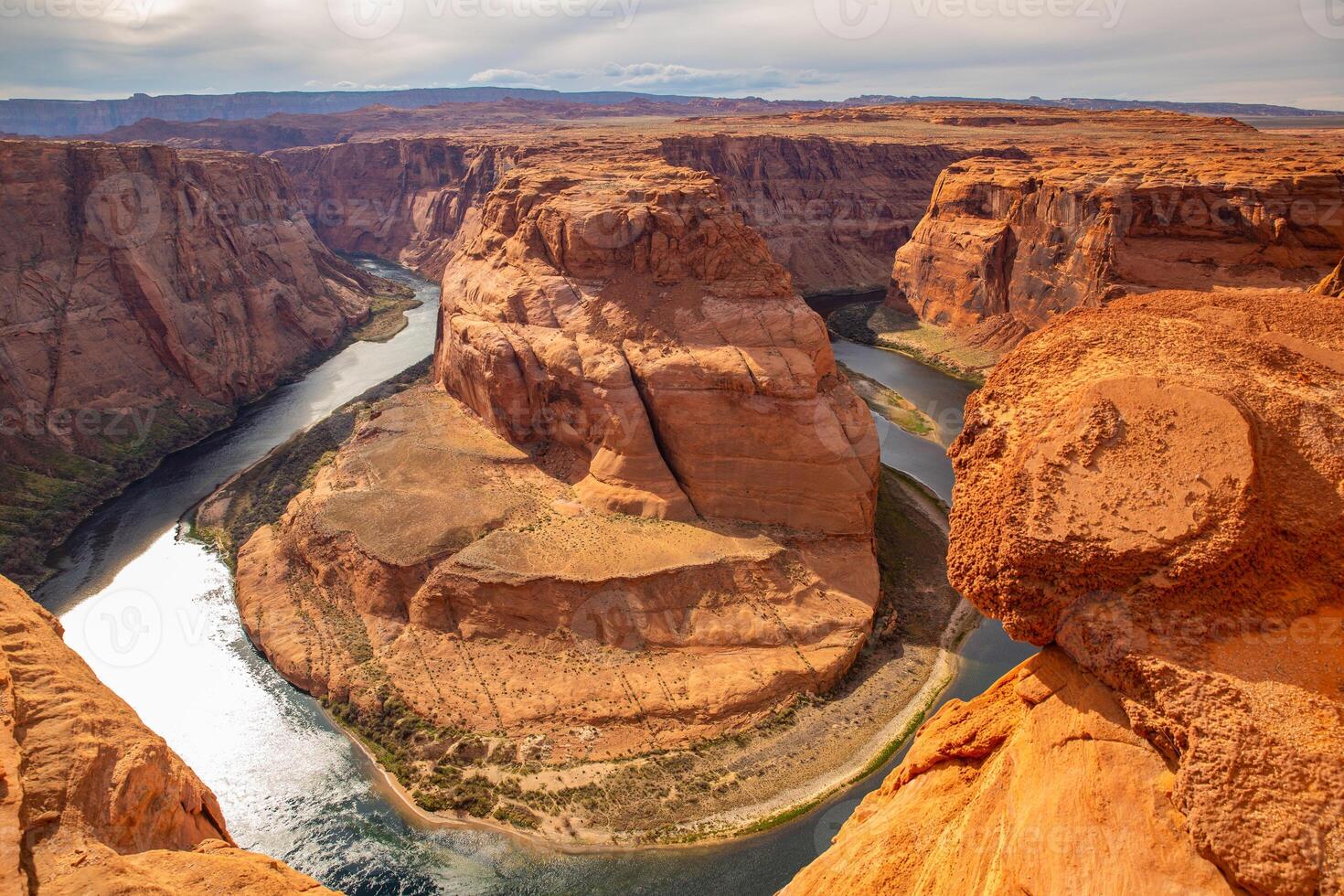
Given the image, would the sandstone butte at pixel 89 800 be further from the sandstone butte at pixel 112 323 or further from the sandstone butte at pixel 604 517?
the sandstone butte at pixel 112 323

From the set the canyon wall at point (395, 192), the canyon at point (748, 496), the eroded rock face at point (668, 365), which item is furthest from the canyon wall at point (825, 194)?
the eroded rock face at point (668, 365)

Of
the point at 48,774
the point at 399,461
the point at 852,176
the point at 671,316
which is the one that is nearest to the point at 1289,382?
the point at 48,774

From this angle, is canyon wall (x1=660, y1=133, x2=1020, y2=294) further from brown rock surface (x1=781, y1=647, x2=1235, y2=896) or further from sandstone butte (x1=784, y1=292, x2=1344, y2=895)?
brown rock surface (x1=781, y1=647, x2=1235, y2=896)

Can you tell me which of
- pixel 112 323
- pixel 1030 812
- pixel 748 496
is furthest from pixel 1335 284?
pixel 112 323

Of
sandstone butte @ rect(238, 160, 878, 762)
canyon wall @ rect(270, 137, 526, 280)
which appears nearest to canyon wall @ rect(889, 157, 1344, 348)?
sandstone butte @ rect(238, 160, 878, 762)

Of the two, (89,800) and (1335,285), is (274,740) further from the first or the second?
(1335,285)
